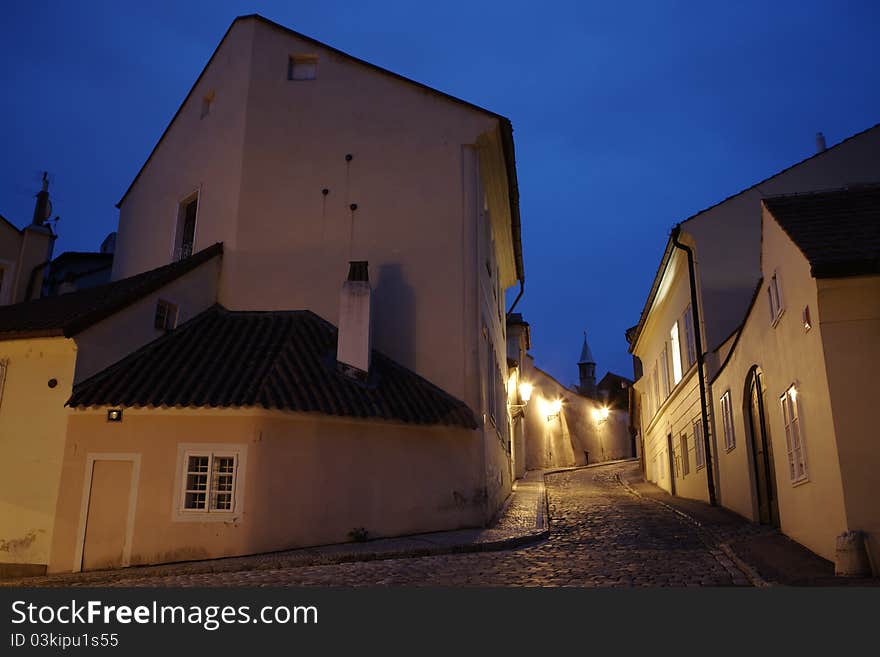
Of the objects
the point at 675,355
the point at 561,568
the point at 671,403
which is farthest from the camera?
the point at 671,403

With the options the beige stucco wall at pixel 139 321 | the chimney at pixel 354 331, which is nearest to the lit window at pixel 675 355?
the chimney at pixel 354 331

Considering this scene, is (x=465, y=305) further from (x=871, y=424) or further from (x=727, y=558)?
(x=871, y=424)

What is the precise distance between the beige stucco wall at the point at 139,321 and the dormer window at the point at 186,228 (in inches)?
100

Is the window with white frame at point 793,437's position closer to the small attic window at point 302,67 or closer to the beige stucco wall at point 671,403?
the beige stucco wall at point 671,403

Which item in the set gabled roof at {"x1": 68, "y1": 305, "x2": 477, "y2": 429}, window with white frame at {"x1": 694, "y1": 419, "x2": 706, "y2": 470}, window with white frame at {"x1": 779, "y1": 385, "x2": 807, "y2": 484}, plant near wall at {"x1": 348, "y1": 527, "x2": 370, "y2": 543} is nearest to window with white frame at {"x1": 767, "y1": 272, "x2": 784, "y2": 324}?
window with white frame at {"x1": 779, "y1": 385, "x2": 807, "y2": 484}

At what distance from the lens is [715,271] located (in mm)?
18938

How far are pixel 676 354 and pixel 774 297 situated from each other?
498 inches

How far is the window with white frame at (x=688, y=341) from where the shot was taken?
67.0 ft

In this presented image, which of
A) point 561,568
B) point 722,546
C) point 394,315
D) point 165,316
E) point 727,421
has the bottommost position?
point 561,568

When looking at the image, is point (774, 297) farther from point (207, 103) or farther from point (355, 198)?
point (207, 103)

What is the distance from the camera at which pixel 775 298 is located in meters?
11.5

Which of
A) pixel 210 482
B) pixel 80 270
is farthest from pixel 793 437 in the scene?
pixel 80 270

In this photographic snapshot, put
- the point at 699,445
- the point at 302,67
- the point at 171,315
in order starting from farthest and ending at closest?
the point at 699,445, the point at 302,67, the point at 171,315

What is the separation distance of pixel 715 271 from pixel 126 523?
14359 mm
